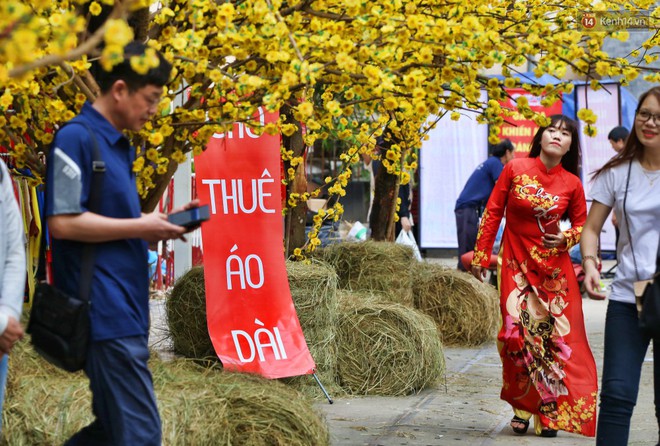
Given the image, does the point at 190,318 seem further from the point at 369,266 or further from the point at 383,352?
the point at 369,266

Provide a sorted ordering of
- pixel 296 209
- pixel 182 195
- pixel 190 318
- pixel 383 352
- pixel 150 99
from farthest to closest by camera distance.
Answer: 1. pixel 182 195
2. pixel 296 209
3. pixel 383 352
4. pixel 190 318
5. pixel 150 99

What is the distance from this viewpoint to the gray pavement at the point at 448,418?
233 inches

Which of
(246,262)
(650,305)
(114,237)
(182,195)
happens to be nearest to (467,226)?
(182,195)

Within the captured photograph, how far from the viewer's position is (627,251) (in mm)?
4438

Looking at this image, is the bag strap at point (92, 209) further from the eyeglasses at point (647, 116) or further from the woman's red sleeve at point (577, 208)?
the woman's red sleeve at point (577, 208)

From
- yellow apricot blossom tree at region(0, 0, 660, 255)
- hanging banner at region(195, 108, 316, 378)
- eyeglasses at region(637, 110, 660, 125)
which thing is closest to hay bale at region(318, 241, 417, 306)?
hanging banner at region(195, 108, 316, 378)

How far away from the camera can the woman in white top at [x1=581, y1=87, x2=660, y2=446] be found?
4293 mm

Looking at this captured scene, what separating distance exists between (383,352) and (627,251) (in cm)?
298

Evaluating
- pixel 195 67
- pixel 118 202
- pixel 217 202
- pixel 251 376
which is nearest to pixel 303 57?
pixel 195 67

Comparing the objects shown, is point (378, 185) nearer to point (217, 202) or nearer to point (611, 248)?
point (217, 202)

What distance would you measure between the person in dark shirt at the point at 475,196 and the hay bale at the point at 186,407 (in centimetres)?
699

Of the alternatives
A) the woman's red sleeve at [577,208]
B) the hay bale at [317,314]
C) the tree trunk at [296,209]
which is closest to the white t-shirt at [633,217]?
the woman's red sleeve at [577,208]

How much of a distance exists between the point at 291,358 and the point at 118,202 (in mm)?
3156

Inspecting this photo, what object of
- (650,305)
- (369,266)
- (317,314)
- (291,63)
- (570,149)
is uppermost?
(291,63)
